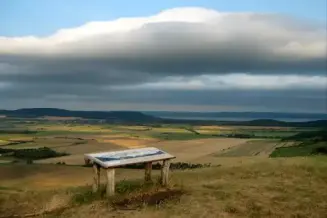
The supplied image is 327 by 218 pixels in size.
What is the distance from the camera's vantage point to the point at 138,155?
15633 mm

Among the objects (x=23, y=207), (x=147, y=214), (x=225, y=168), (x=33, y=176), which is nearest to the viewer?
(x=147, y=214)

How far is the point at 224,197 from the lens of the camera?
46.0ft

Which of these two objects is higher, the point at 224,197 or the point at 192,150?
the point at 224,197

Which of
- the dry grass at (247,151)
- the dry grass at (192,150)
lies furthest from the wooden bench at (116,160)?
the dry grass at (247,151)

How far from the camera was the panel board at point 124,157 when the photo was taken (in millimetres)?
14375

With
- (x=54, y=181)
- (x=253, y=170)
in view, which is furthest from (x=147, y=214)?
(x=54, y=181)

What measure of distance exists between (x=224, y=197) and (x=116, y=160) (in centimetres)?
376

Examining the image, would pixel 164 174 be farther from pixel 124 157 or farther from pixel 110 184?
pixel 110 184

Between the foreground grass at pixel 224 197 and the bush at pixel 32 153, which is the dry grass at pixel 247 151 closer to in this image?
the bush at pixel 32 153

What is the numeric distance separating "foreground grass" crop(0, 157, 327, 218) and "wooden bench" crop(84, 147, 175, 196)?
0.47 m

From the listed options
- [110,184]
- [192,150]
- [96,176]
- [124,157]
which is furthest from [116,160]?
[192,150]

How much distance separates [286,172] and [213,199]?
20.3ft

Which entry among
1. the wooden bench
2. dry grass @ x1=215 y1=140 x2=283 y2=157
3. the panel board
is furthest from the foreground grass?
dry grass @ x1=215 y1=140 x2=283 y2=157

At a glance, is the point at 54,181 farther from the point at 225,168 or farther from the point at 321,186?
the point at 321,186
